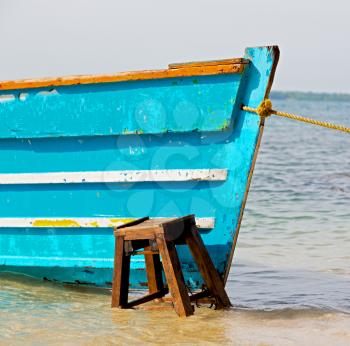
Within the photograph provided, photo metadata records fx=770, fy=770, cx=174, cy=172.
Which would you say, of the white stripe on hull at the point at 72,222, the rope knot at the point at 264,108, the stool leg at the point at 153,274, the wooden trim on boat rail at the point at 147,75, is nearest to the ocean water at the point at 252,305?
the stool leg at the point at 153,274

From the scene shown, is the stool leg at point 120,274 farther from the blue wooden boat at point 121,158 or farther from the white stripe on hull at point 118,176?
the white stripe on hull at point 118,176

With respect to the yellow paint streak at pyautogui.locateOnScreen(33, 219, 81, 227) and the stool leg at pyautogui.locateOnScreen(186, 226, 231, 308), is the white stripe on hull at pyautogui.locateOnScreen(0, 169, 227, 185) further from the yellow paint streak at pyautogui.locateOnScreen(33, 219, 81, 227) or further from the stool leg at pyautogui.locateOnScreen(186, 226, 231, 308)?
the stool leg at pyautogui.locateOnScreen(186, 226, 231, 308)

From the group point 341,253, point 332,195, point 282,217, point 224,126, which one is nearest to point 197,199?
point 224,126

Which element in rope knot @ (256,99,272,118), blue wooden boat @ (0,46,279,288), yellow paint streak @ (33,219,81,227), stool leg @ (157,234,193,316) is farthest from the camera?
yellow paint streak @ (33,219,81,227)

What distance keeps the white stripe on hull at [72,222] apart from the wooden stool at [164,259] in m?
0.20

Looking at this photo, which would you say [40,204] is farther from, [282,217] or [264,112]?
[282,217]

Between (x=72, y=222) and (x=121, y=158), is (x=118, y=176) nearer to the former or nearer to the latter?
(x=121, y=158)

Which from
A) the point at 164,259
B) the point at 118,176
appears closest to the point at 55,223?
the point at 118,176

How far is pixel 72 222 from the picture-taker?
589cm

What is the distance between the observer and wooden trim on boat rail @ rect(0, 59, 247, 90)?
17.4 feet

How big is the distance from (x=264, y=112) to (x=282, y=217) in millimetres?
6141

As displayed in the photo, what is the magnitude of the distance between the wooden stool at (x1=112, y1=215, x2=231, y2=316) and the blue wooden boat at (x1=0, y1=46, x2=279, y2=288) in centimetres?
18

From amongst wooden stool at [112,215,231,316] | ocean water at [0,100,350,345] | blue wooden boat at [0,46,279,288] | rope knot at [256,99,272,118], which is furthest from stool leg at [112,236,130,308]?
rope knot at [256,99,272,118]

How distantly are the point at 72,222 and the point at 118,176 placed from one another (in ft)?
1.78
